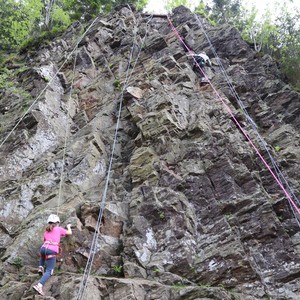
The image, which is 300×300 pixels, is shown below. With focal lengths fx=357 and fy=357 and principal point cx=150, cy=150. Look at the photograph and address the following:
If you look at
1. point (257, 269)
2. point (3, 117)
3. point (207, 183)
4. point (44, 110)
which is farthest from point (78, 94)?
point (257, 269)

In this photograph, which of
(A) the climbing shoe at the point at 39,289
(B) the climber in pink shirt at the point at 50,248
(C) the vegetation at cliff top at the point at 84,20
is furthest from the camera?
(C) the vegetation at cliff top at the point at 84,20

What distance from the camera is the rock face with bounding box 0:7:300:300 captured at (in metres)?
7.52

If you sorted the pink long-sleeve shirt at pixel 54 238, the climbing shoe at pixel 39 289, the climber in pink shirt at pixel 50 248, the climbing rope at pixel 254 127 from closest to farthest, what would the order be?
the climbing shoe at pixel 39 289 → the climber in pink shirt at pixel 50 248 → the pink long-sleeve shirt at pixel 54 238 → the climbing rope at pixel 254 127

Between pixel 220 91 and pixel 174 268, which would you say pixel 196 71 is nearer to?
pixel 220 91

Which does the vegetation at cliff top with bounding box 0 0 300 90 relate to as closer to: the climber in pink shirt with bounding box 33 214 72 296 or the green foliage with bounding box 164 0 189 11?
the green foliage with bounding box 164 0 189 11

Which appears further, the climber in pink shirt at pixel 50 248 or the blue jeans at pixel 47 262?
the climber in pink shirt at pixel 50 248

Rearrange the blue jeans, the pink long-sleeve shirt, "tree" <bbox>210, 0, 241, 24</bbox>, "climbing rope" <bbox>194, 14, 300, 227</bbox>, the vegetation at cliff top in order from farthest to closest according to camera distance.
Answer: "tree" <bbox>210, 0, 241, 24</bbox>, the vegetation at cliff top, "climbing rope" <bbox>194, 14, 300, 227</bbox>, the pink long-sleeve shirt, the blue jeans

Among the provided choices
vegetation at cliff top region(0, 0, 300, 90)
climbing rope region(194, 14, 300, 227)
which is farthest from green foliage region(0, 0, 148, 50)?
climbing rope region(194, 14, 300, 227)

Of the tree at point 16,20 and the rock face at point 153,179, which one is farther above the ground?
the tree at point 16,20

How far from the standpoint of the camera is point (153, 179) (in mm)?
9945

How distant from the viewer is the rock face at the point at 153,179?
296 inches

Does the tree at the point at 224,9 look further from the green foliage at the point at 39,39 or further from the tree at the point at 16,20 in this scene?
the tree at the point at 16,20

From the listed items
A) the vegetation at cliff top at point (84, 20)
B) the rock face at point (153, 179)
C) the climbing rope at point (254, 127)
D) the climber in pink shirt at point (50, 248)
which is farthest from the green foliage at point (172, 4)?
the climber in pink shirt at point (50, 248)

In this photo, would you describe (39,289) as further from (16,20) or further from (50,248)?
(16,20)
